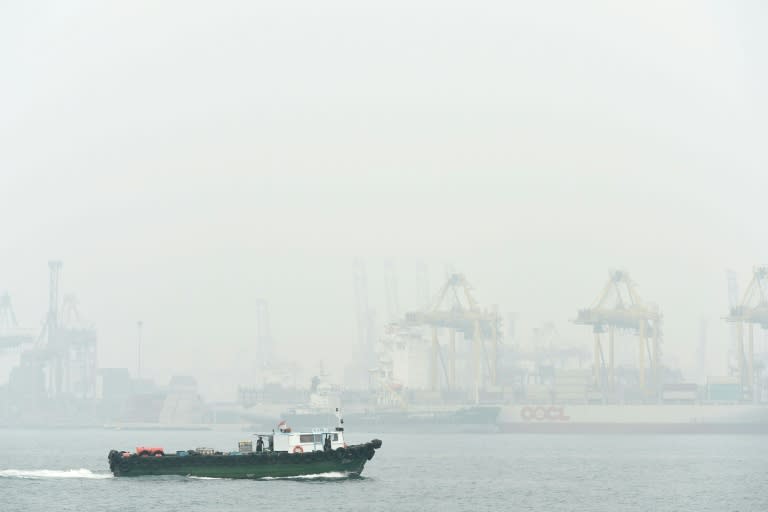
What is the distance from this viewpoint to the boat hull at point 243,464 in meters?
86.3

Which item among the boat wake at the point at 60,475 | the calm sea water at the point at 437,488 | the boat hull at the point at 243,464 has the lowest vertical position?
the calm sea water at the point at 437,488

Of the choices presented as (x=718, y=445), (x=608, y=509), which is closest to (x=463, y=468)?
(x=608, y=509)

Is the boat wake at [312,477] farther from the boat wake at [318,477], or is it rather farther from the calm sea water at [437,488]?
the calm sea water at [437,488]

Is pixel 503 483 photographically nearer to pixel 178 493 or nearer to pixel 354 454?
pixel 354 454

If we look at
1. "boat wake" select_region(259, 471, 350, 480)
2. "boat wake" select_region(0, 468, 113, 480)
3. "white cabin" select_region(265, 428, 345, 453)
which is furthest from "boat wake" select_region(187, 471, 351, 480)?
"boat wake" select_region(0, 468, 113, 480)

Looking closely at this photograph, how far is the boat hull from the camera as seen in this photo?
8631 centimetres

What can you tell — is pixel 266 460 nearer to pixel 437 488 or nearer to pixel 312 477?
pixel 312 477

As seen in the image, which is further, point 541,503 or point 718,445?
point 718,445

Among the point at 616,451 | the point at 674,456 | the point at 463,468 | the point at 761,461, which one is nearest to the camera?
the point at 463,468

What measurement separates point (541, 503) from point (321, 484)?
50.1 feet

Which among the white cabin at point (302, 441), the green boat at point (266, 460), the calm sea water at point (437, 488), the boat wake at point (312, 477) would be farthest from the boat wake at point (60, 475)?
the white cabin at point (302, 441)

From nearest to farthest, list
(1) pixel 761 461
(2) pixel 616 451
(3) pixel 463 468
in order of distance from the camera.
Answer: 1. (3) pixel 463 468
2. (1) pixel 761 461
3. (2) pixel 616 451

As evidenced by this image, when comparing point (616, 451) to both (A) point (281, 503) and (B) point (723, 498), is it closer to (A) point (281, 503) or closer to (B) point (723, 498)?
(B) point (723, 498)

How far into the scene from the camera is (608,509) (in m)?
78.1
